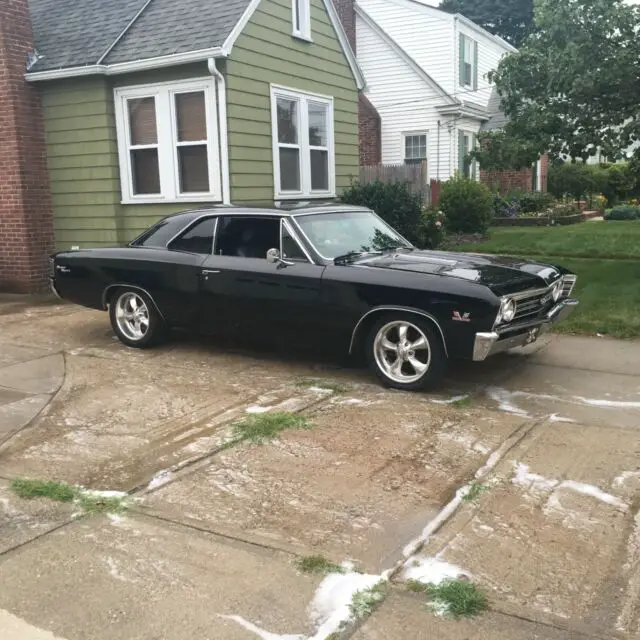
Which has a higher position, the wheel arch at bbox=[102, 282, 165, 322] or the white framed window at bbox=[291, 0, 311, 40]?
the white framed window at bbox=[291, 0, 311, 40]

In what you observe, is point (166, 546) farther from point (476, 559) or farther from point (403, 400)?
A: point (403, 400)

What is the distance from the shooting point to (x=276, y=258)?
6664 mm

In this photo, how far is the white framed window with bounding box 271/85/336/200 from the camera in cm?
1162

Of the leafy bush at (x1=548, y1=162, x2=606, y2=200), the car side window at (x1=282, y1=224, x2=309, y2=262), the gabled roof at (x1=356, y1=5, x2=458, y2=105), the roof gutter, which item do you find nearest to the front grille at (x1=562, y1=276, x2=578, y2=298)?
the car side window at (x1=282, y1=224, x2=309, y2=262)

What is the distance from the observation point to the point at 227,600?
10.0ft

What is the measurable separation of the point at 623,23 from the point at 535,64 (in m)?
1.19

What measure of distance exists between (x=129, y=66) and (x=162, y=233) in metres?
4.07

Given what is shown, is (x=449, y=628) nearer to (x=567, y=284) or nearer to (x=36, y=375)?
(x=567, y=284)

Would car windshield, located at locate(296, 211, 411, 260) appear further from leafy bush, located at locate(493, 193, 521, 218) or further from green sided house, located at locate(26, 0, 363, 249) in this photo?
leafy bush, located at locate(493, 193, 521, 218)

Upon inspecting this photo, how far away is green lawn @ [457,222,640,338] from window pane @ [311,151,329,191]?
3.14 meters

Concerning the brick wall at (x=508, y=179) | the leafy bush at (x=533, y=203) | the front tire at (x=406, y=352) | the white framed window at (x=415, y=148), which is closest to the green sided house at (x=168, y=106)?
the front tire at (x=406, y=352)

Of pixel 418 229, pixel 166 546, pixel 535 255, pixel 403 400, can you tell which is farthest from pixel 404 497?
pixel 535 255

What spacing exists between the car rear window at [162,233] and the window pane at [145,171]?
11.5 feet

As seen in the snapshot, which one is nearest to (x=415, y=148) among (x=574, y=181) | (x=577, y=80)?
(x=574, y=181)
